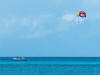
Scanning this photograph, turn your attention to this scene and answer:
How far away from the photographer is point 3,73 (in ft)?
81.4

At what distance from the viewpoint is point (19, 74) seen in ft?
83.7

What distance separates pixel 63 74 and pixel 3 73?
16.1 ft

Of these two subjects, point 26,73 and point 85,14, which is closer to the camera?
point 85,14

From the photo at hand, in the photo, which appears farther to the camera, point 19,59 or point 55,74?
point 19,59

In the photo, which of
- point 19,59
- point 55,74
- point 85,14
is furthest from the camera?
point 19,59

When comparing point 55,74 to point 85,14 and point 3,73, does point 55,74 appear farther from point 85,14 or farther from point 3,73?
point 85,14

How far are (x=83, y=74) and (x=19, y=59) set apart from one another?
90.2 feet

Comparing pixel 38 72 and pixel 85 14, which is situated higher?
pixel 85 14

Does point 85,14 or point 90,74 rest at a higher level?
point 85,14

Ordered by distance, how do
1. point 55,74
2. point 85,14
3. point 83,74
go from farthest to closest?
point 55,74
point 83,74
point 85,14

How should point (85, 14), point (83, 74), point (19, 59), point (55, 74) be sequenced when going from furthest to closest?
point (19, 59), point (55, 74), point (83, 74), point (85, 14)

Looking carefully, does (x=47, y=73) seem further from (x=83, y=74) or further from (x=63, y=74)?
(x=83, y=74)

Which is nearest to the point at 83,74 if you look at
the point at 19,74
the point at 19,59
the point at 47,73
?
the point at 47,73

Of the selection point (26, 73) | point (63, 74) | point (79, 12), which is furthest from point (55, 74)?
point (79, 12)
